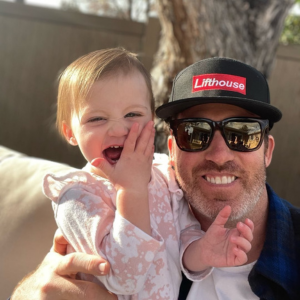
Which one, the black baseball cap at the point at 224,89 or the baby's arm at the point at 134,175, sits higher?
the black baseball cap at the point at 224,89

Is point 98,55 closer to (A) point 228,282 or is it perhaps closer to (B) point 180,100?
(B) point 180,100

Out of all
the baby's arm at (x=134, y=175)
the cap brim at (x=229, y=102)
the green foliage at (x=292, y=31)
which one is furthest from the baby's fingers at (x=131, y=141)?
the green foliage at (x=292, y=31)

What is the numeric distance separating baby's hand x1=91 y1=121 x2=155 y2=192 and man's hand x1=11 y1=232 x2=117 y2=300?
32cm

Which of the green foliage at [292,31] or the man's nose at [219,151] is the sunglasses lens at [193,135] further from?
the green foliage at [292,31]

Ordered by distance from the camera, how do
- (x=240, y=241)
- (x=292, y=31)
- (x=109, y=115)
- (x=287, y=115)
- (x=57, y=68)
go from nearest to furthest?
(x=240, y=241) < (x=109, y=115) < (x=287, y=115) < (x=57, y=68) < (x=292, y=31)

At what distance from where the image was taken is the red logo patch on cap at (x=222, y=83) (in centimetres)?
189

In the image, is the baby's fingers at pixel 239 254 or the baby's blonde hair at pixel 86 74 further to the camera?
the baby's blonde hair at pixel 86 74

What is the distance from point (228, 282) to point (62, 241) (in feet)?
2.63

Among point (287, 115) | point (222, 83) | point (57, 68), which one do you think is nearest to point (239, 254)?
point (222, 83)

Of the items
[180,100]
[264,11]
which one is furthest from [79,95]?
[264,11]

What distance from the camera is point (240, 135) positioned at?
6.14 feet

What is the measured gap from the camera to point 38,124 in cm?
707

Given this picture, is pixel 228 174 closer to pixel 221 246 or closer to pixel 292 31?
pixel 221 246

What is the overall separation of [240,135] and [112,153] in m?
0.58
